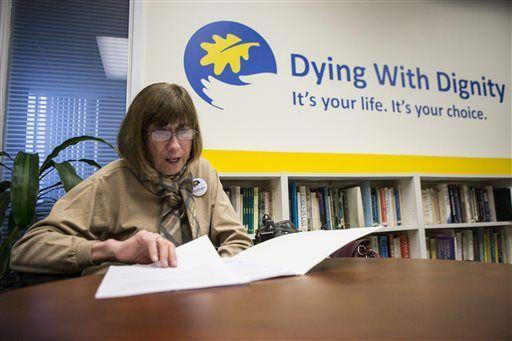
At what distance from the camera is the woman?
99 cm

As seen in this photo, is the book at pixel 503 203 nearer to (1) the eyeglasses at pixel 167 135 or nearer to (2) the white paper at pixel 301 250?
(2) the white paper at pixel 301 250

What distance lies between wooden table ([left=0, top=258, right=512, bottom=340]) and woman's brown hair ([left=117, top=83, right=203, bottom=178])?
0.58 m

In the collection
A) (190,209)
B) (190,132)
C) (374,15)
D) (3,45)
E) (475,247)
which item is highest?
(374,15)

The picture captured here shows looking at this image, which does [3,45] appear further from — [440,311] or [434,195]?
[434,195]

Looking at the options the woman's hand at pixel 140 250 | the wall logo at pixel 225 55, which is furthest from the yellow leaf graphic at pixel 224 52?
the woman's hand at pixel 140 250

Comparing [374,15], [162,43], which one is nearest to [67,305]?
[162,43]

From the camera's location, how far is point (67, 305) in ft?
1.47

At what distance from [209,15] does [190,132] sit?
159 centimetres

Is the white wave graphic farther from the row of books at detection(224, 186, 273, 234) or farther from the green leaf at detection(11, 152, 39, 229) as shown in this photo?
the green leaf at detection(11, 152, 39, 229)

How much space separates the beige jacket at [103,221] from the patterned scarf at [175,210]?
0.03 meters

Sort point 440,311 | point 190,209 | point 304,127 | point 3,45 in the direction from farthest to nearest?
1. point 304,127
2. point 3,45
3. point 190,209
4. point 440,311

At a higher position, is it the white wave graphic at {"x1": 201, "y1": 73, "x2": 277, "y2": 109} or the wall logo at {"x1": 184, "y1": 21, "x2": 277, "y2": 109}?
the wall logo at {"x1": 184, "y1": 21, "x2": 277, "y2": 109}

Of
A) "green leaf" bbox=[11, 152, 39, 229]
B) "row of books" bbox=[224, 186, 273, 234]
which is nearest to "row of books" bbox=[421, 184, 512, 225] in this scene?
"row of books" bbox=[224, 186, 273, 234]

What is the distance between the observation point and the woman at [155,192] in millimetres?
993
